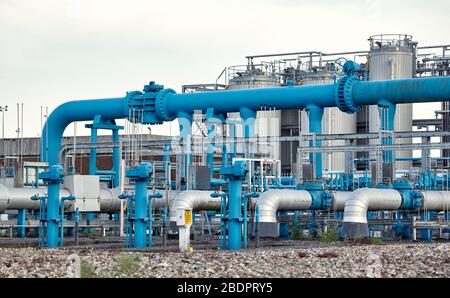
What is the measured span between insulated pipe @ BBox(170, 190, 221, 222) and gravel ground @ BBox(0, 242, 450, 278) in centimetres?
466

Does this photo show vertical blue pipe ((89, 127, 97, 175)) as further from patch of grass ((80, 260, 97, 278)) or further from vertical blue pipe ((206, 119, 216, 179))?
patch of grass ((80, 260, 97, 278))

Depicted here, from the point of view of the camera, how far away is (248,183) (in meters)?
28.9

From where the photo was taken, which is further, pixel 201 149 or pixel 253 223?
pixel 201 149

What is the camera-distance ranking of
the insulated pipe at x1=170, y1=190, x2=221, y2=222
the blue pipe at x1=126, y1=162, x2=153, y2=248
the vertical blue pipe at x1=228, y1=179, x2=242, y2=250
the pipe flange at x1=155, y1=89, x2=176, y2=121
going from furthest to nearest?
the pipe flange at x1=155, y1=89, x2=176, y2=121 < the insulated pipe at x1=170, y1=190, x2=221, y2=222 < the blue pipe at x1=126, y1=162, x2=153, y2=248 < the vertical blue pipe at x1=228, y1=179, x2=242, y2=250

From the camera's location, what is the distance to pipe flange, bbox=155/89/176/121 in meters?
37.0

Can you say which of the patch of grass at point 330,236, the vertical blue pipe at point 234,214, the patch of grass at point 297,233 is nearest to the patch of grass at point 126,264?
the vertical blue pipe at point 234,214

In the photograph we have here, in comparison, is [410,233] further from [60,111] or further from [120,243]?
[60,111]

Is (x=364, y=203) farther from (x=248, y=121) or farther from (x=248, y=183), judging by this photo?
(x=248, y=121)

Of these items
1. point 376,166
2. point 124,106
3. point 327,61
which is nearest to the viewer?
point 376,166

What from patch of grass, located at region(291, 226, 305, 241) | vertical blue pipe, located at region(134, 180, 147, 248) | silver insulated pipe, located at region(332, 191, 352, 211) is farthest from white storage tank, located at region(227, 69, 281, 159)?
vertical blue pipe, located at region(134, 180, 147, 248)

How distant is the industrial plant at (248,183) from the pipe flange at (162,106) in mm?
45

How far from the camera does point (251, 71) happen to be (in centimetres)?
4662
